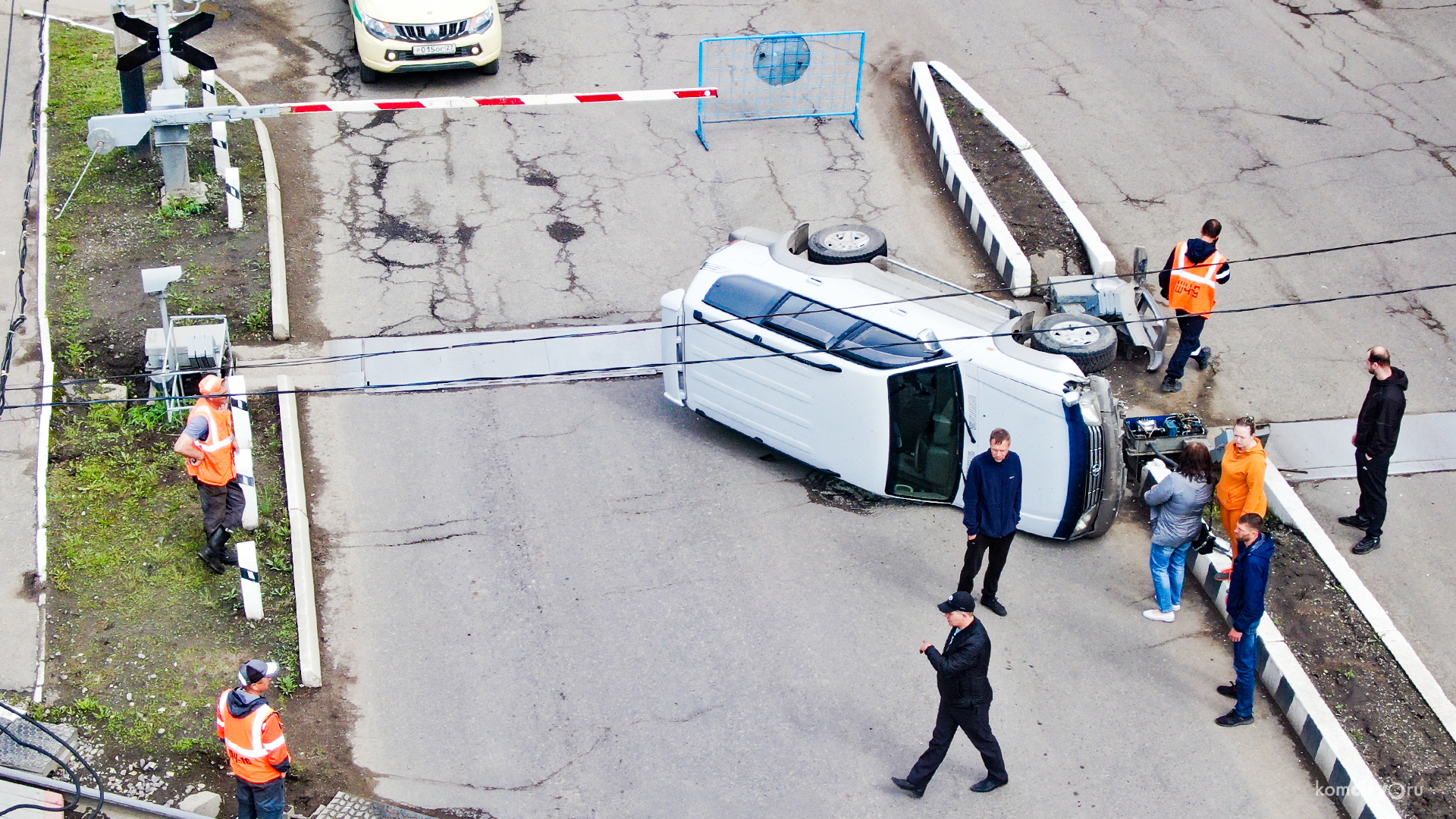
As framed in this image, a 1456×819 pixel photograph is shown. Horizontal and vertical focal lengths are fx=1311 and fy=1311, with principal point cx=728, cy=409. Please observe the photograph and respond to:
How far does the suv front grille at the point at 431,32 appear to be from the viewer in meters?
14.9

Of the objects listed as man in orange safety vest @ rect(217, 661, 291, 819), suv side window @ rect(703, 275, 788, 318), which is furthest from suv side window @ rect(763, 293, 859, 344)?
man in orange safety vest @ rect(217, 661, 291, 819)

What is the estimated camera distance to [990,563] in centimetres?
889

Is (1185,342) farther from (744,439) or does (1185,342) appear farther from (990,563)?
(744,439)

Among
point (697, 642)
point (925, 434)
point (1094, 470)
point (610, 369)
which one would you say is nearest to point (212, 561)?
point (697, 642)

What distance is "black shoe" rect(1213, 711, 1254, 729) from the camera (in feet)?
27.1

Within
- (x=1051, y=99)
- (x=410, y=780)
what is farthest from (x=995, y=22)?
(x=410, y=780)

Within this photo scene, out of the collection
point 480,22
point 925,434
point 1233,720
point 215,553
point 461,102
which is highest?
point 480,22

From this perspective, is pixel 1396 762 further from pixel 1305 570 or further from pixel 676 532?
pixel 676 532

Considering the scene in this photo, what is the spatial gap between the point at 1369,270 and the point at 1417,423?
7.89 ft

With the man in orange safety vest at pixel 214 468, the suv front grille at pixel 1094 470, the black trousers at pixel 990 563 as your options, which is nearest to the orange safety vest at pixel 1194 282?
the suv front grille at pixel 1094 470

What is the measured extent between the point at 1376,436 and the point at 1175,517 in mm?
1885

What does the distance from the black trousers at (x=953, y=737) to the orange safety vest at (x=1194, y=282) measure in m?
4.89

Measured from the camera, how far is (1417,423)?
11.0 m

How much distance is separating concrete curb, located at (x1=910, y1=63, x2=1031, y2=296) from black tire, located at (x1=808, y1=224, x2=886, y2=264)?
1278 millimetres
